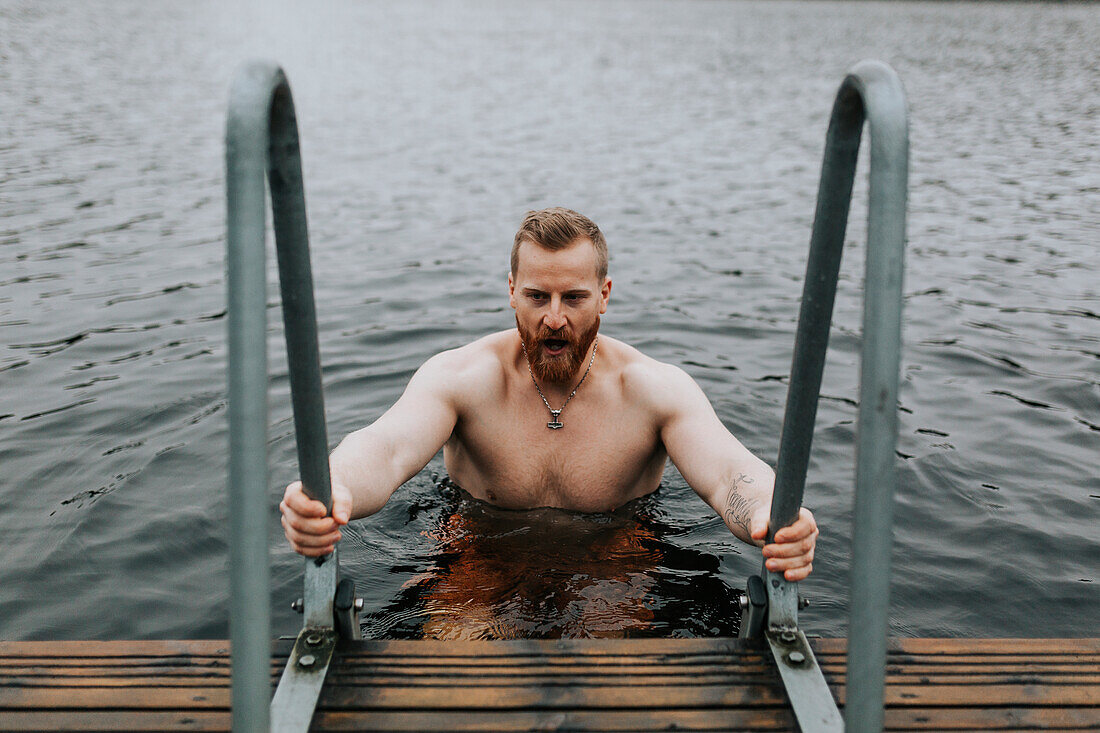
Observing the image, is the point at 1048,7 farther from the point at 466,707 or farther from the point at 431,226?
the point at 466,707

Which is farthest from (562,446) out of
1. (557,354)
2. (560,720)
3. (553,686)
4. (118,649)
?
(118,649)

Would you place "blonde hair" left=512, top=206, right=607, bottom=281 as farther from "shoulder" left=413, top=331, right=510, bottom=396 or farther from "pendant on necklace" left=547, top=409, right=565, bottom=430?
"pendant on necklace" left=547, top=409, right=565, bottom=430

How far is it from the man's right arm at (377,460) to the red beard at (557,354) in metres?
0.36

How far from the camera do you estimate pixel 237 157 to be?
150cm

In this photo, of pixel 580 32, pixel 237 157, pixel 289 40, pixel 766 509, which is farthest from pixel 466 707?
pixel 580 32

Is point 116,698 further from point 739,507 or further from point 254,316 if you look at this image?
point 739,507

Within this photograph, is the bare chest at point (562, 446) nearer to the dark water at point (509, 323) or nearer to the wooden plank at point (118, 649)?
the dark water at point (509, 323)

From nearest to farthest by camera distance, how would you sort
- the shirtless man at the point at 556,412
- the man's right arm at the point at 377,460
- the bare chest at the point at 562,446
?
the man's right arm at the point at 377,460 → the shirtless man at the point at 556,412 → the bare chest at the point at 562,446

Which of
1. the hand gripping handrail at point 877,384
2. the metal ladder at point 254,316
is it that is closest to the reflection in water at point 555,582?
the metal ladder at point 254,316

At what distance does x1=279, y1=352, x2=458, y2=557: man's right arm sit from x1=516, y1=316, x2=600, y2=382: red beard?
0.36m

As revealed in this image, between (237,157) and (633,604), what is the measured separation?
104 inches

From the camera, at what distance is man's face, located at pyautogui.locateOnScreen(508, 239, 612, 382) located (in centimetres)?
339

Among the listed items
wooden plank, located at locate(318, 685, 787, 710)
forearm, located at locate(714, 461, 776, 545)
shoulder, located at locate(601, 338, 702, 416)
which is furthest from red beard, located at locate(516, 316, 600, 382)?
wooden plank, located at locate(318, 685, 787, 710)

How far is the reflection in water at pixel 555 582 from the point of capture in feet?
11.3
